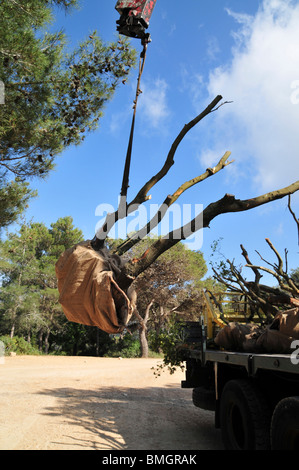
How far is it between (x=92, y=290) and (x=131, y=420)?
16.0 feet

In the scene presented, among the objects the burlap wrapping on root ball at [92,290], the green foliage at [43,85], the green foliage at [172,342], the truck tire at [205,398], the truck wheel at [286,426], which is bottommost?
the truck tire at [205,398]

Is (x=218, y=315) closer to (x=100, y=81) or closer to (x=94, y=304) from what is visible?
(x=94, y=304)

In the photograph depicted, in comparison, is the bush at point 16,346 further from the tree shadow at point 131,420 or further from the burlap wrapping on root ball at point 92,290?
the burlap wrapping on root ball at point 92,290

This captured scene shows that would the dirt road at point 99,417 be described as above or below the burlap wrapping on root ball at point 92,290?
below

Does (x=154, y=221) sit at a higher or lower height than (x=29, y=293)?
lower

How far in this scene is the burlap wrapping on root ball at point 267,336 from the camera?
12.5 ft

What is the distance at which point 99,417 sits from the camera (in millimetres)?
6918

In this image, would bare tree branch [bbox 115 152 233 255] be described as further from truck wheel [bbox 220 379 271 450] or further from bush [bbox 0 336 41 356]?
bush [bbox 0 336 41 356]

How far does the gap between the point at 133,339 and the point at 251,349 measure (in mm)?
25491

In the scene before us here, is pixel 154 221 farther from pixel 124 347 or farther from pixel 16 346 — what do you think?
pixel 124 347

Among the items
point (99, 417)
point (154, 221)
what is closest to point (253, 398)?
point (154, 221)

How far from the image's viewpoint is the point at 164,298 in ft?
89.8

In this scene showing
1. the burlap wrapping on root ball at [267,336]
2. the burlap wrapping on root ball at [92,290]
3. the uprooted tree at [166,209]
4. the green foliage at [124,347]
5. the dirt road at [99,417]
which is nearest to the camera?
the burlap wrapping on root ball at [92,290]

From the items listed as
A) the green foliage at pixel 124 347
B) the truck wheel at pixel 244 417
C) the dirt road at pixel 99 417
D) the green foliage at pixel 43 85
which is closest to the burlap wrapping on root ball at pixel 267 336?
the truck wheel at pixel 244 417
